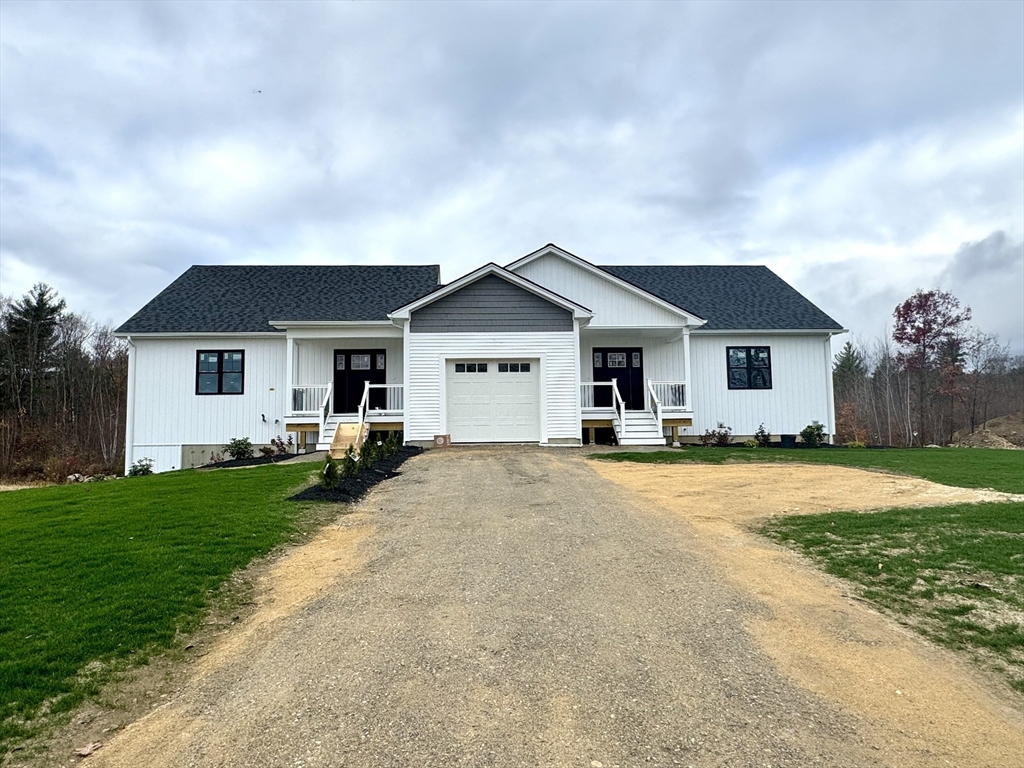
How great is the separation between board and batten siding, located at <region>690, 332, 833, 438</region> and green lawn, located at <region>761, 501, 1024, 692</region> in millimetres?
10909

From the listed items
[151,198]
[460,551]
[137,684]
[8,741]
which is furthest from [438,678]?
[151,198]

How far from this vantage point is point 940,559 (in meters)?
5.67

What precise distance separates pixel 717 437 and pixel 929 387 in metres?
17.4

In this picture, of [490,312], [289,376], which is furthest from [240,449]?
[490,312]

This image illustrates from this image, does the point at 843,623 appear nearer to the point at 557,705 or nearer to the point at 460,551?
the point at 557,705

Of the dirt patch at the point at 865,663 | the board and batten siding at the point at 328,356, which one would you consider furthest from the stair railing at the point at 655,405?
the dirt patch at the point at 865,663

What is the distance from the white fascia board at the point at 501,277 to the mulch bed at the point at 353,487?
17.0 ft

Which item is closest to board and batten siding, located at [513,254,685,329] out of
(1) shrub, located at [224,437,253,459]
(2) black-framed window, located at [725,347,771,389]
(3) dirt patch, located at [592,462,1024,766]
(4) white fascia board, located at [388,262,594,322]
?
(4) white fascia board, located at [388,262,594,322]

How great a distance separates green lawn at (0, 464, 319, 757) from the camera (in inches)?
136

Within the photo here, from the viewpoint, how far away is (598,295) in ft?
60.6

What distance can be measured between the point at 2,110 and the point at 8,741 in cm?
2124

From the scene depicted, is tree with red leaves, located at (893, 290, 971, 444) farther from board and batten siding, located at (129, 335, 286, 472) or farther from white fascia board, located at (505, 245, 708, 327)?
board and batten siding, located at (129, 335, 286, 472)

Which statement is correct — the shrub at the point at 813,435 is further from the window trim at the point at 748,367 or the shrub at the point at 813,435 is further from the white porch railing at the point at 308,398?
the white porch railing at the point at 308,398

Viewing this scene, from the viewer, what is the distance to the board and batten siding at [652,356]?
19500mm
